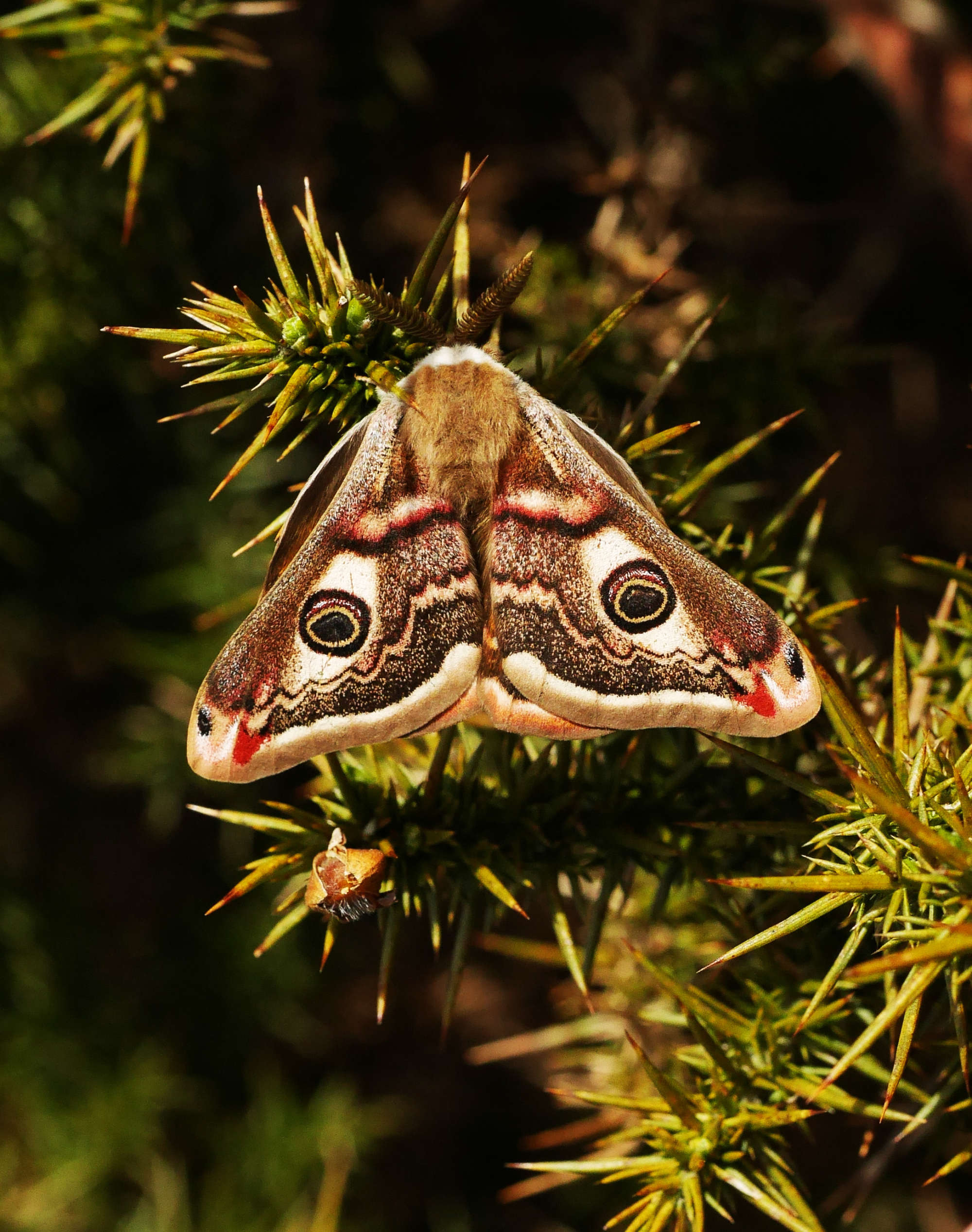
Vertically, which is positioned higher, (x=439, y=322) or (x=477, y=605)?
(x=439, y=322)

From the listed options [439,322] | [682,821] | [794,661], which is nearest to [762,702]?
[794,661]

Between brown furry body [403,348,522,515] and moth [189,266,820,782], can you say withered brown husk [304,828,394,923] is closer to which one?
moth [189,266,820,782]

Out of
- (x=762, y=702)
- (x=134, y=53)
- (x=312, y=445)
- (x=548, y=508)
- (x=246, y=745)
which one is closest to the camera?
(x=762, y=702)

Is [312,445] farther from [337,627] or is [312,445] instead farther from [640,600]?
[640,600]

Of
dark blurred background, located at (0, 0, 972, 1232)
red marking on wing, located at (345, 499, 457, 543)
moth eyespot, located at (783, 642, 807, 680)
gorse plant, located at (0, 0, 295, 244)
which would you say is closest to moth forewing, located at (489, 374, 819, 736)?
moth eyespot, located at (783, 642, 807, 680)

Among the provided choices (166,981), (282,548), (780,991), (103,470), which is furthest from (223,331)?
(166,981)

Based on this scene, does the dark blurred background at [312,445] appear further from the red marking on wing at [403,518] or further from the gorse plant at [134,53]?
the red marking on wing at [403,518]

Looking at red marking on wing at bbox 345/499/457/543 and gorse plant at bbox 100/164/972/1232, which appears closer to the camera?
gorse plant at bbox 100/164/972/1232
